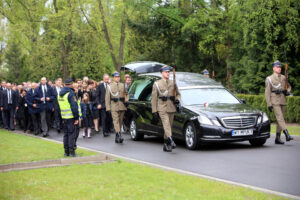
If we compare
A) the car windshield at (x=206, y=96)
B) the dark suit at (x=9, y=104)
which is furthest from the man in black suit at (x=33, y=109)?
the car windshield at (x=206, y=96)

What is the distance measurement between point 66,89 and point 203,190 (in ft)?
16.9

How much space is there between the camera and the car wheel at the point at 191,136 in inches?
471

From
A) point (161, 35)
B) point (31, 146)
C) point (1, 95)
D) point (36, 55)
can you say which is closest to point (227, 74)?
point (161, 35)

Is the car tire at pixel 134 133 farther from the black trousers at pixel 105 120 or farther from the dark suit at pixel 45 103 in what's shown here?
the dark suit at pixel 45 103

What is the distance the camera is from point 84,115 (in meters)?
16.7

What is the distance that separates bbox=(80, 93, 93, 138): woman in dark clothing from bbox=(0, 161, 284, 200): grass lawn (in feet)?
25.9

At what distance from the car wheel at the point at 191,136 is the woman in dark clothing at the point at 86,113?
539 centimetres

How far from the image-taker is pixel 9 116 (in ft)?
72.5

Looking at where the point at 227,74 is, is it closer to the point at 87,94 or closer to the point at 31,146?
the point at 87,94

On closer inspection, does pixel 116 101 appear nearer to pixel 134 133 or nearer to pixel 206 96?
pixel 134 133

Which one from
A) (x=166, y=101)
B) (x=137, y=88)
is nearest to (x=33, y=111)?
(x=137, y=88)

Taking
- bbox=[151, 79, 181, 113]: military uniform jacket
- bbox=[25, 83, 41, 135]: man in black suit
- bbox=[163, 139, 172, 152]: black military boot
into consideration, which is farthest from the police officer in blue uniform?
bbox=[25, 83, 41, 135]: man in black suit

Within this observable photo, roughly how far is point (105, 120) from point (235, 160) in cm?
804

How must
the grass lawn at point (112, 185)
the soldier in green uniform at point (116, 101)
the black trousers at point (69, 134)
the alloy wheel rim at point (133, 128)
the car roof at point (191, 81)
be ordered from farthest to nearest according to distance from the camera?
1. the alloy wheel rim at point (133, 128)
2. the soldier in green uniform at point (116, 101)
3. the car roof at point (191, 81)
4. the black trousers at point (69, 134)
5. the grass lawn at point (112, 185)
